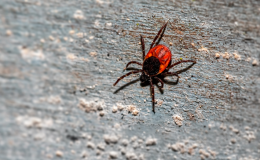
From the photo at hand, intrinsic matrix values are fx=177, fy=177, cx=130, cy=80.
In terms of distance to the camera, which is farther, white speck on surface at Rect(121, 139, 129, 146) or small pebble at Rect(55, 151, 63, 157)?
white speck on surface at Rect(121, 139, 129, 146)

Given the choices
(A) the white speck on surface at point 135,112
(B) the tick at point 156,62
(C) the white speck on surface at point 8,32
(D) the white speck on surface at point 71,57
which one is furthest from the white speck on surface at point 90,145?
(C) the white speck on surface at point 8,32

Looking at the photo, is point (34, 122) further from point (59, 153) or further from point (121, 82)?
point (121, 82)

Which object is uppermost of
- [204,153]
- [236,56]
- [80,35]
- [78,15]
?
[78,15]

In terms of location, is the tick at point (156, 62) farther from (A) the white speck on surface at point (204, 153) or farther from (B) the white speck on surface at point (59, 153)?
(B) the white speck on surface at point (59, 153)

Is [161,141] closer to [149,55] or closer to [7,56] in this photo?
[149,55]

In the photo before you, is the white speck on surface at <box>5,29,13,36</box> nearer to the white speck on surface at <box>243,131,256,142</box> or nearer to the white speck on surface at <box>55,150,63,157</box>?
the white speck on surface at <box>55,150,63,157</box>

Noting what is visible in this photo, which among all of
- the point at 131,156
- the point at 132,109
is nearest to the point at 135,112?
the point at 132,109

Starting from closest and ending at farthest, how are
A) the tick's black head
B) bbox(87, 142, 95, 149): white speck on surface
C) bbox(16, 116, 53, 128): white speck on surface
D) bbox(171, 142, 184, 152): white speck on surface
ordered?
bbox(16, 116, 53, 128): white speck on surface < bbox(87, 142, 95, 149): white speck on surface < bbox(171, 142, 184, 152): white speck on surface < the tick's black head

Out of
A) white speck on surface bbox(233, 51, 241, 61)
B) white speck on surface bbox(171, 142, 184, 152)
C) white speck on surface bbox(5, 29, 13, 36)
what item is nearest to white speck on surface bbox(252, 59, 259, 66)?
white speck on surface bbox(233, 51, 241, 61)
